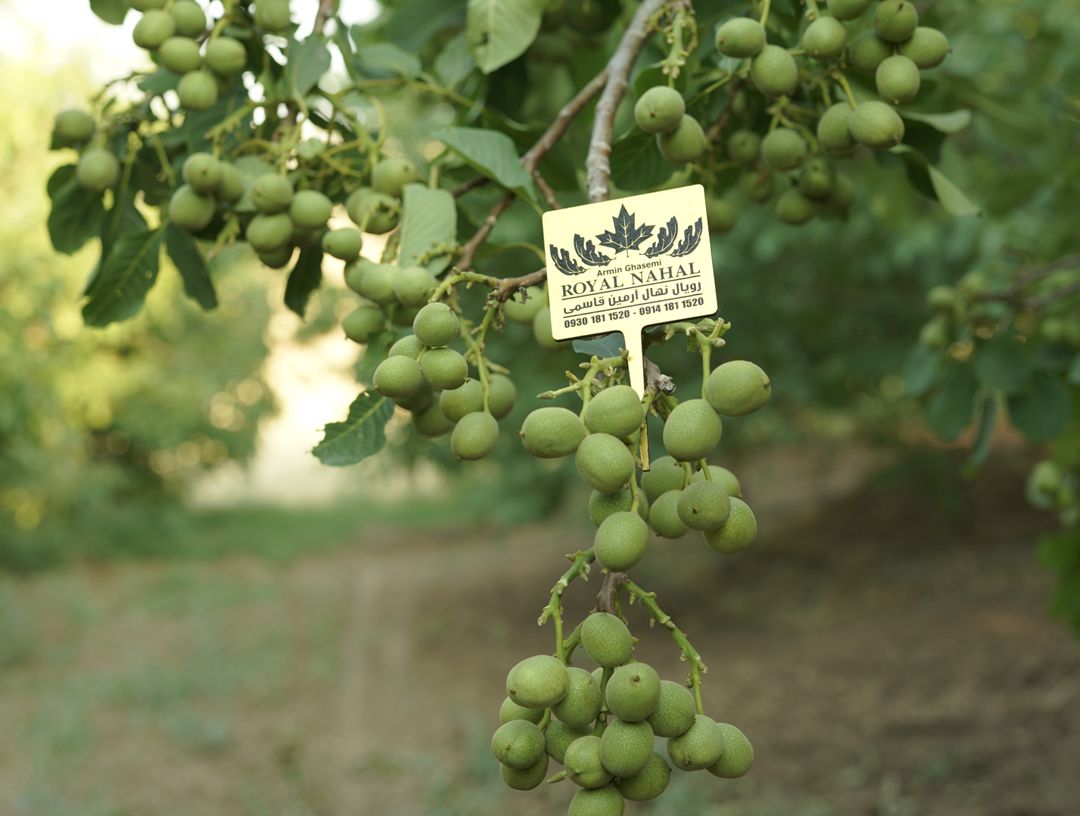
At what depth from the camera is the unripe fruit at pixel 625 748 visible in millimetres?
906

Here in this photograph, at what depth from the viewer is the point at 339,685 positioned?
21.9 feet

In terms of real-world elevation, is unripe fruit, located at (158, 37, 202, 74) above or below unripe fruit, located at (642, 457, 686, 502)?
above

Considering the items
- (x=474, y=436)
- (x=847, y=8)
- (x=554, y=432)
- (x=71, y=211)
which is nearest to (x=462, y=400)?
(x=474, y=436)

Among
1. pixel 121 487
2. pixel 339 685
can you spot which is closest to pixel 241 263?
pixel 121 487

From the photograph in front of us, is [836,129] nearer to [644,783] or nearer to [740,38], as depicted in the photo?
[740,38]

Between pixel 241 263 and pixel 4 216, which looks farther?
pixel 241 263

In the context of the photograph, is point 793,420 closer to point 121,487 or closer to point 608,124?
point 608,124

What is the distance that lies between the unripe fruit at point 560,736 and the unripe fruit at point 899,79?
828mm

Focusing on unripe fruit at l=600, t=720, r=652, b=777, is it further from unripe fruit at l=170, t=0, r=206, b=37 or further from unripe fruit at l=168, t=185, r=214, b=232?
unripe fruit at l=170, t=0, r=206, b=37

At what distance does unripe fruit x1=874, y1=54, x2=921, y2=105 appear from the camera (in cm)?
134

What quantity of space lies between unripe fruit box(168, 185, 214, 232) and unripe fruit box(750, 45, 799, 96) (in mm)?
735

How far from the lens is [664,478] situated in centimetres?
103

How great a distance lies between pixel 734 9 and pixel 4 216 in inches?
264

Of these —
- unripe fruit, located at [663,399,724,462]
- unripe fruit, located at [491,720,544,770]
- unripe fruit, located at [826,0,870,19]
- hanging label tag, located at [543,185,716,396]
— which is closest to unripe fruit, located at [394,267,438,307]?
hanging label tag, located at [543,185,716,396]
